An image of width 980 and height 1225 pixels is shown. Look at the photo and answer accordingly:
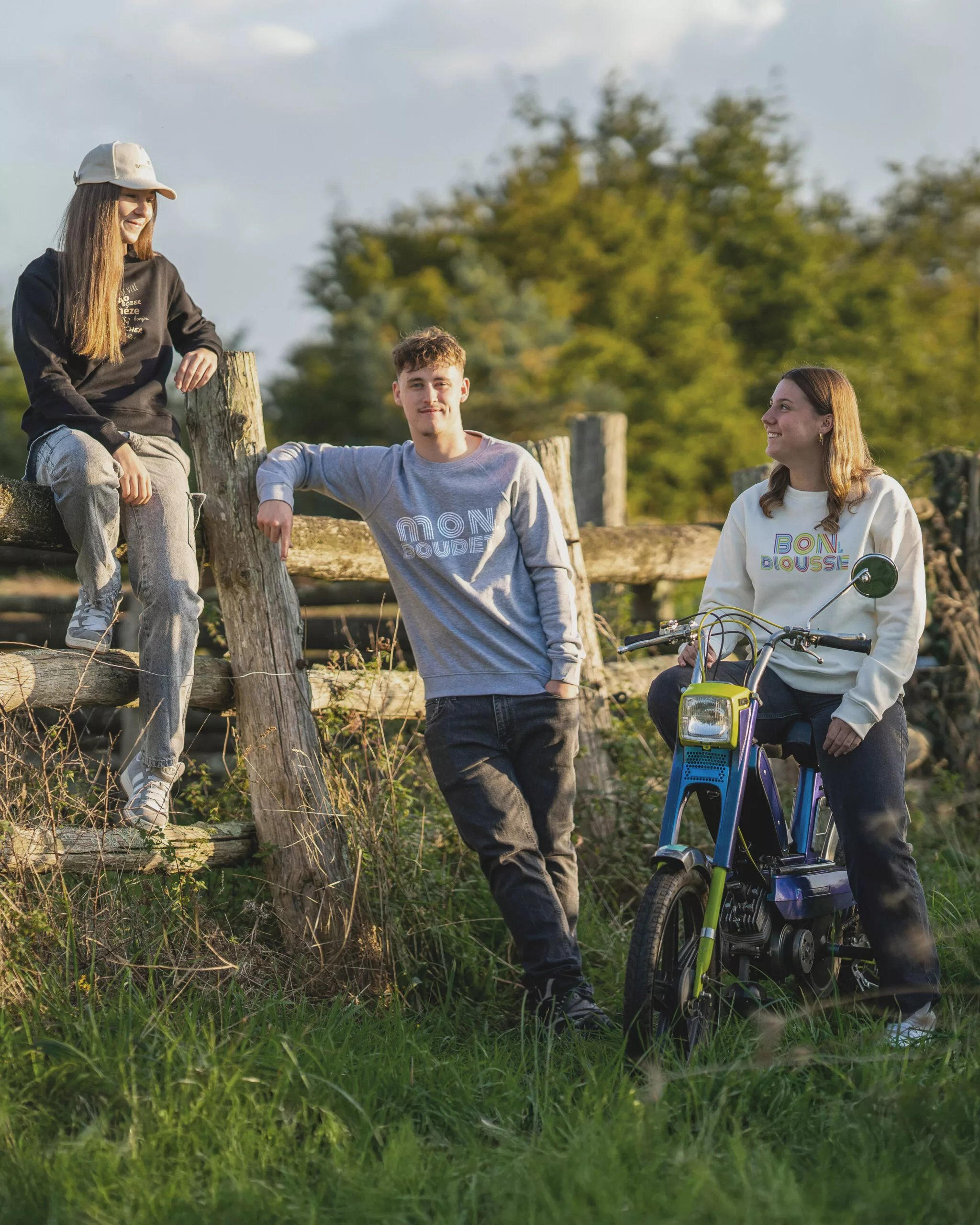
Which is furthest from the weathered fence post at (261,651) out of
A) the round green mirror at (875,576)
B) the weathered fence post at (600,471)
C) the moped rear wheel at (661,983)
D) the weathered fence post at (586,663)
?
the weathered fence post at (600,471)

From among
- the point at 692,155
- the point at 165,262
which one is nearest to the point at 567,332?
the point at 692,155

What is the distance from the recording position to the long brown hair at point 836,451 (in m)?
3.82

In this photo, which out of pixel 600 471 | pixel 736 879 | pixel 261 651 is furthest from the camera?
pixel 600 471

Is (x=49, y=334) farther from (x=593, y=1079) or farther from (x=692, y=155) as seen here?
(x=692, y=155)

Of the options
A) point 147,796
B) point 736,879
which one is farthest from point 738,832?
point 147,796

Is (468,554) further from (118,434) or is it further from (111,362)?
(111,362)

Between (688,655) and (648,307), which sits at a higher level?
(648,307)

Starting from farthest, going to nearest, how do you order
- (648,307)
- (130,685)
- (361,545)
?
(648,307)
(361,545)
(130,685)

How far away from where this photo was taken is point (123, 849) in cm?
368

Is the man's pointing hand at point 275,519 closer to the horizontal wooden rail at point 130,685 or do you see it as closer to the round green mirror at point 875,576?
the horizontal wooden rail at point 130,685

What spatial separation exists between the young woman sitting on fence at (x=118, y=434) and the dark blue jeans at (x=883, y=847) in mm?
1529

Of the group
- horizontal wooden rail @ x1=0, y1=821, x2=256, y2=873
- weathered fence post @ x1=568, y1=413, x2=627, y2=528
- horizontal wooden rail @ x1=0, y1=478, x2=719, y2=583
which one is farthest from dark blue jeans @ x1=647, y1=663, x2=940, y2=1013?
weathered fence post @ x1=568, y1=413, x2=627, y2=528

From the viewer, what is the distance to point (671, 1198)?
2.48m

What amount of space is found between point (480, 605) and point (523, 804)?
2.08ft
